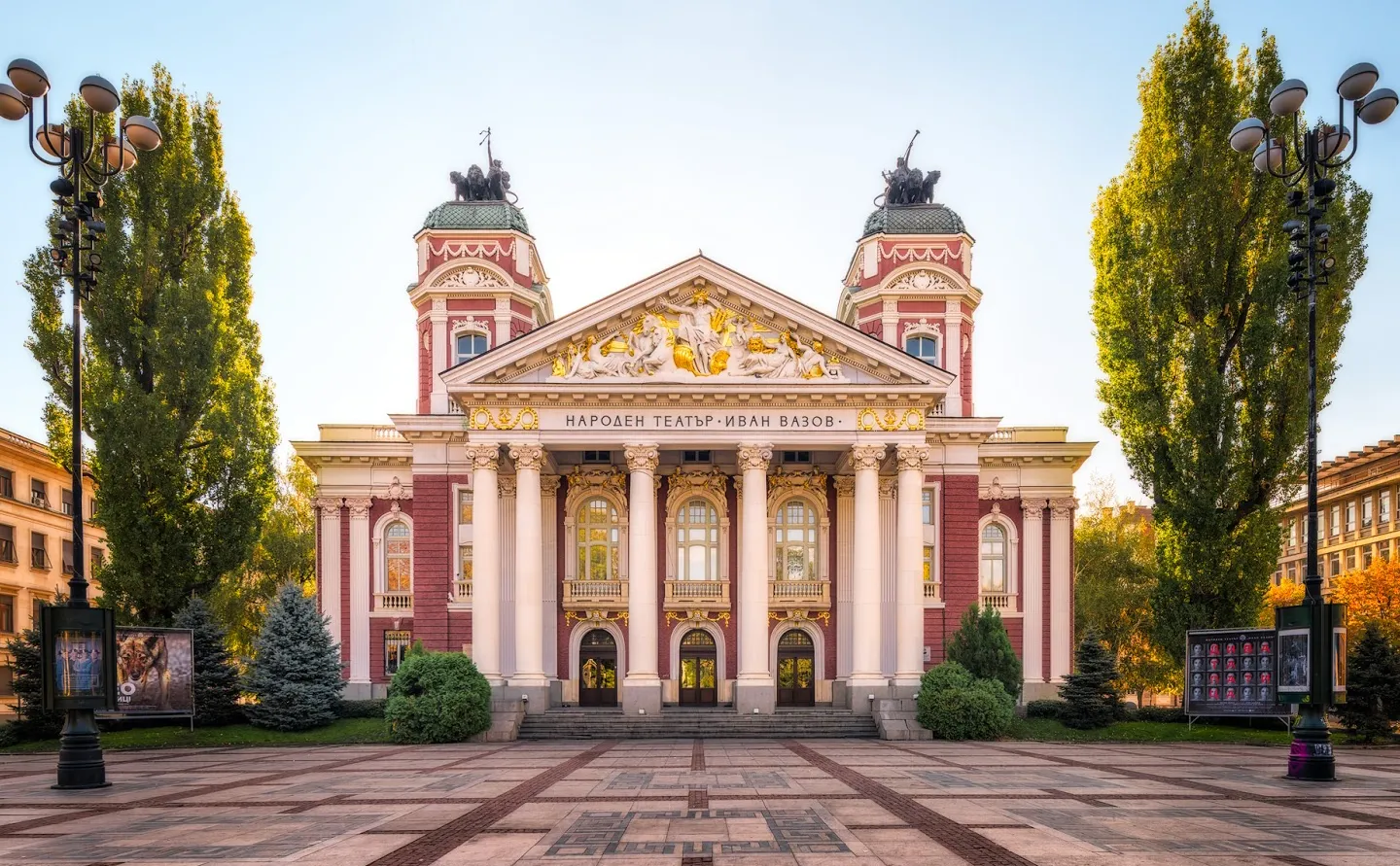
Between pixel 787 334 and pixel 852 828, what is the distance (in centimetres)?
2322

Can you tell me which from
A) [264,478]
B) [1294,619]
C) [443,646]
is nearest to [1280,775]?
[1294,619]

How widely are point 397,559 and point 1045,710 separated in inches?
1033

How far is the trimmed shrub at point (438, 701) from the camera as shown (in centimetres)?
3125

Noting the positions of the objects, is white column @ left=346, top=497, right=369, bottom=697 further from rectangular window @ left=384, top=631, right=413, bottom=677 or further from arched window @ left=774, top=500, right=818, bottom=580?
arched window @ left=774, top=500, right=818, bottom=580

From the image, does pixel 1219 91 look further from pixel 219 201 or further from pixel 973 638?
pixel 219 201

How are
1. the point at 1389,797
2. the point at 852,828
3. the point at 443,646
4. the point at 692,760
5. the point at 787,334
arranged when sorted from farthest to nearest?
the point at 443,646 → the point at 787,334 → the point at 692,760 → the point at 1389,797 → the point at 852,828

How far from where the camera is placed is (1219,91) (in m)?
33.5

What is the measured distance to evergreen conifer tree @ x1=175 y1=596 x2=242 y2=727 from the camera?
109 ft

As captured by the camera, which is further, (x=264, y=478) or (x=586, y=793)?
(x=264, y=478)

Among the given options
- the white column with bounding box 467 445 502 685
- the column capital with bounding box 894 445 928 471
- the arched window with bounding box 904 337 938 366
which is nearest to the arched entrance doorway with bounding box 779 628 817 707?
the column capital with bounding box 894 445 928 471

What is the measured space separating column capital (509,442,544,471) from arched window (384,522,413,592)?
10622mm

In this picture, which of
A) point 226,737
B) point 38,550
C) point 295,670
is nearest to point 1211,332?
point 295,670

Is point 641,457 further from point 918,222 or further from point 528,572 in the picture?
point 918,222

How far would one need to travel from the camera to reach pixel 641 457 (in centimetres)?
3559
